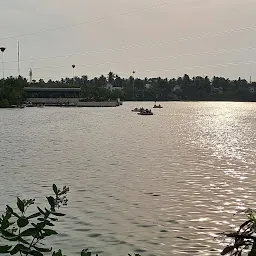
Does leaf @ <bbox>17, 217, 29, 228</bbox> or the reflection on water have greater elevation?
leaf @ <bbox>17, 217, 29, 228</bbox>

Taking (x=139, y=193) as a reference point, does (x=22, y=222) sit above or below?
above

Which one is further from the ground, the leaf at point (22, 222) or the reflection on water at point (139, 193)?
the leaf at point (22, 222)

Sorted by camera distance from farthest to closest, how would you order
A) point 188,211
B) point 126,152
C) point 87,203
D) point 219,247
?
point 126,152
point 87,203
point 188,211
point 219,247

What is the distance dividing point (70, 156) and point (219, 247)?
28.1 metres

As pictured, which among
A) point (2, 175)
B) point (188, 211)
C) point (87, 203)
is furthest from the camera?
point (2, 175)

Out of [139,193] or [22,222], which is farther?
[139,193]

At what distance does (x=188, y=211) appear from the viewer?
20812mm

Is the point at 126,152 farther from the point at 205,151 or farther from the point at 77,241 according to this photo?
the point at 77,241

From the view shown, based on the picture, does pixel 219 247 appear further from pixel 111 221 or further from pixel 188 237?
pixel 111 221

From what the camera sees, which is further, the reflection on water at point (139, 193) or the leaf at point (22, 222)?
the reflection on water at point (139, 193)

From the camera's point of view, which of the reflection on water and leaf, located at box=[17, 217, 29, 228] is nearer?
leaf, located at box=[17, 217, 29, 228]

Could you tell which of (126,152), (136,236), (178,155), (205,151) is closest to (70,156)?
(126,152)

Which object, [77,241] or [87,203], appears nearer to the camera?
[77,241]

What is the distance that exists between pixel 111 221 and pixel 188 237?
346 centimetres
